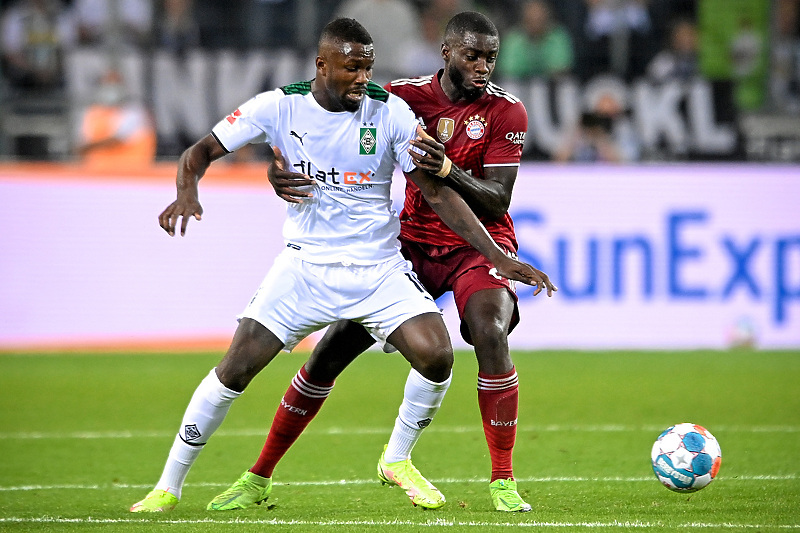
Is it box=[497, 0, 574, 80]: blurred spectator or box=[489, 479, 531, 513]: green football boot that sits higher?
box=[497, 0, 574, 80]: blurred spectator

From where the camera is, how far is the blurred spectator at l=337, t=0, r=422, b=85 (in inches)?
557

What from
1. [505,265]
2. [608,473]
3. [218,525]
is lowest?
[608,473]

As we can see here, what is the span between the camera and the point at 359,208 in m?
5.57

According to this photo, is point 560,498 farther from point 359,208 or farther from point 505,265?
point 359,208

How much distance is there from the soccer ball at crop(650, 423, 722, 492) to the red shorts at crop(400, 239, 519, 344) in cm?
96

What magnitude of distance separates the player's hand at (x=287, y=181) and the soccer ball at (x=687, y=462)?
81.9 inches

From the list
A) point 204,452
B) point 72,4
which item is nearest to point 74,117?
point 72,4

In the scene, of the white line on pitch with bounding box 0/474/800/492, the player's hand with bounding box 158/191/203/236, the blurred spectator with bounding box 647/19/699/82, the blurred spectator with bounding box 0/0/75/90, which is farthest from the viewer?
the blurred spectator with bounding box 647/19/699/82

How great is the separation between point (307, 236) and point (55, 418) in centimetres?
410

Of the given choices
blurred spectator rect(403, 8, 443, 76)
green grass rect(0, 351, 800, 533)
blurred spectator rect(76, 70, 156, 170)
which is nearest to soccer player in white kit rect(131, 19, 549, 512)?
green grass rect(0, 351, 800, 533)

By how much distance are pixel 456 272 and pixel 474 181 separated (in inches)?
20.2

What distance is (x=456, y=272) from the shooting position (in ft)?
19.5

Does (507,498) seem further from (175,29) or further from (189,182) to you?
(175,29)

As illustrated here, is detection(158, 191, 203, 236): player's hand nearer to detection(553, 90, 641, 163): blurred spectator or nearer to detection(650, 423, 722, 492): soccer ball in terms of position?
detection(650, 423, 722, 492): soccer ball
